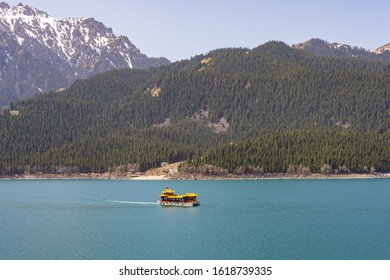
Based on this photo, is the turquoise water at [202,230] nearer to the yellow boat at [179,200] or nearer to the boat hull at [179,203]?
the boat hull at [179,203]

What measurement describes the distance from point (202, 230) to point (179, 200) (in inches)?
2026

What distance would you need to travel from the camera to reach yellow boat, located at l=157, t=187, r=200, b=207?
6845 inches

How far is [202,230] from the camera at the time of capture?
412 ft

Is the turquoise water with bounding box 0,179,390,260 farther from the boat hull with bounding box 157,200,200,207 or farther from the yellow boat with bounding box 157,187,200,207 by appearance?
the yellow boat with bounding box 157,187,200,207

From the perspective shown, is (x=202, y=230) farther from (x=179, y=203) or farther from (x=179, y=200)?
(x=179, y=200)

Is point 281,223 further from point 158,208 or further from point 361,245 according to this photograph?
point 158,208

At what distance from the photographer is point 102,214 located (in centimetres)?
15800

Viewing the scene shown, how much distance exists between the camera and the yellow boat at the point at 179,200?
17388 cm

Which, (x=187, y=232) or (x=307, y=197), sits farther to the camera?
(x=307, y=197)

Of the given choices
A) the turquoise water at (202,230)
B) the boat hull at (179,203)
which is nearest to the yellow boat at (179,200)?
the boat hull at (179,203)
